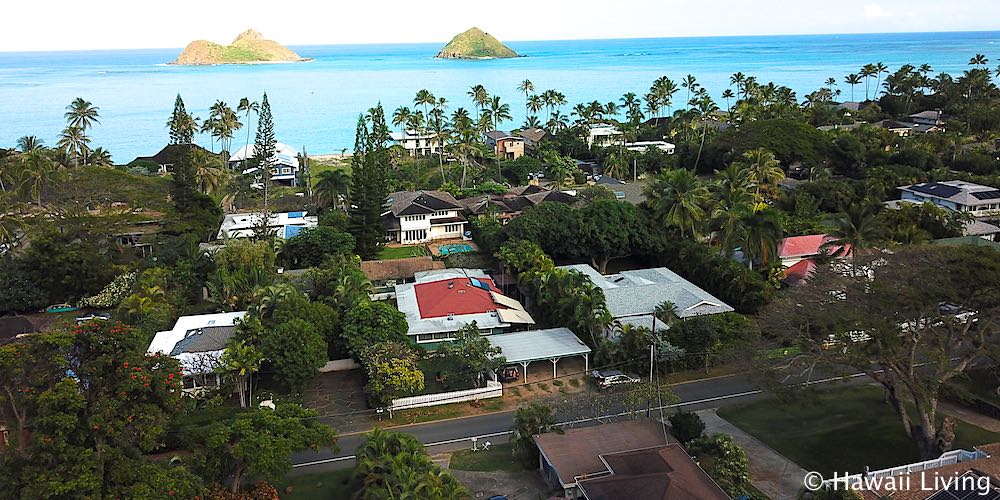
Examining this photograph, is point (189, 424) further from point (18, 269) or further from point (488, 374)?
point (18, 269)

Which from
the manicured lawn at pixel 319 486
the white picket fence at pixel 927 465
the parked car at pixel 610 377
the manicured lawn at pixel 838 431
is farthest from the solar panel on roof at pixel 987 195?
the manicured lawn at pixel 319 486

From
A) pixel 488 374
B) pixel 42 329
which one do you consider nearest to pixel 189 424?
pixel 488 374

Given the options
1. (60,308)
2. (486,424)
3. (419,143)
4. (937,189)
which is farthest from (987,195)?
(60,308)

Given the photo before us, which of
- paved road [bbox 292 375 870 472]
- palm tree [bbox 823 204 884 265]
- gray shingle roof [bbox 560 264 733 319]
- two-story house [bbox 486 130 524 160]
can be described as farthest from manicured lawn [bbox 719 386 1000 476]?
two-story house [bbox 486 130 524 160]

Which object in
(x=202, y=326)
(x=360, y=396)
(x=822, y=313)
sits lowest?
(x=360, y=396)

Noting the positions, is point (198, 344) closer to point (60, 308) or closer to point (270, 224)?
point (60, 308)

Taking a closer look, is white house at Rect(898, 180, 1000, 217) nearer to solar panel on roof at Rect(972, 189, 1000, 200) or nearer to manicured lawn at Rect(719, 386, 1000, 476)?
solar panel on roof at Rect(972, 189, 1000, 200)
